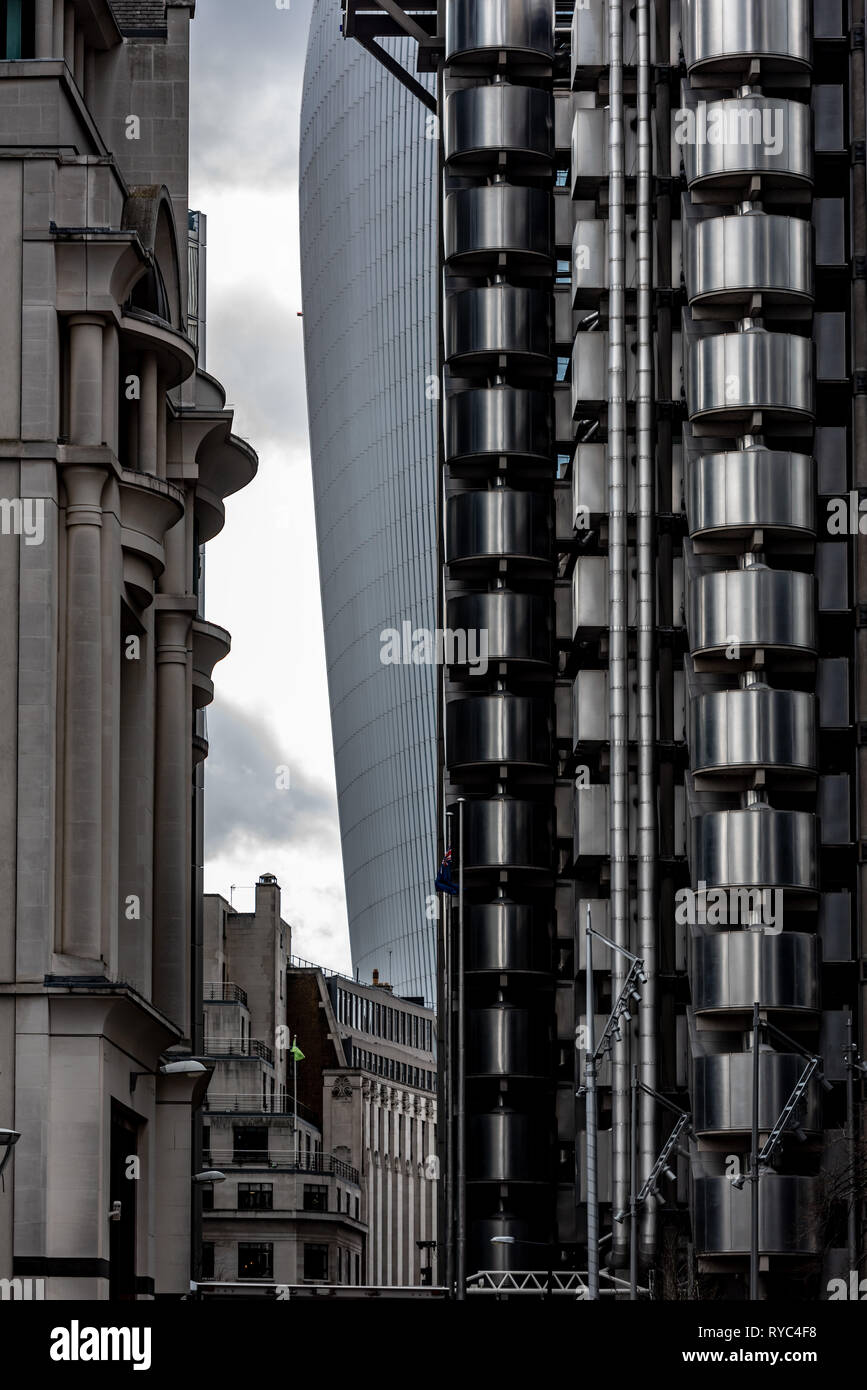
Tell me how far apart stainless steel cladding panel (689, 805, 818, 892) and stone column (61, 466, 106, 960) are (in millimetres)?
33116

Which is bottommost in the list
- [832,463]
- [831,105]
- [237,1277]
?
[237,1277]

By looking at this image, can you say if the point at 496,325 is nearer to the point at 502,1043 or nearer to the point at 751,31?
the point at 751,31

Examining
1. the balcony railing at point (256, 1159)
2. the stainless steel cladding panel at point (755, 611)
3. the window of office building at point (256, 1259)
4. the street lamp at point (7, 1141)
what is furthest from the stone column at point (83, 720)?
the balcony railing at point (256, 1159)

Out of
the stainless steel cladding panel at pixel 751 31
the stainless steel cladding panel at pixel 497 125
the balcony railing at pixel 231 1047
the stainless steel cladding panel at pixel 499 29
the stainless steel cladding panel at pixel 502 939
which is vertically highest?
the stainless steel cladding panel at pixel 499 29

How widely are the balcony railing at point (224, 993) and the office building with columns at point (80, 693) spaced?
132003 mm

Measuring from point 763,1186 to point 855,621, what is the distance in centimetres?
1759

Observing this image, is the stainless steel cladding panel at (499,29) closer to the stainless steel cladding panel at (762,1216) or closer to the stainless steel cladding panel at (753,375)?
the stainless steel cladding panel at (753,375)

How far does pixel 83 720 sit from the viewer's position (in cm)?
4516

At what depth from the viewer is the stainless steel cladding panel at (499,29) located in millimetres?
97625

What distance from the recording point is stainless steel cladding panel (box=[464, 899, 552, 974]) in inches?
3696

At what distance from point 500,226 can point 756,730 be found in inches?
1121
